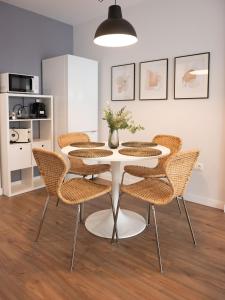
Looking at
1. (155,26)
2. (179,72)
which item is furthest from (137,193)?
(155,26)

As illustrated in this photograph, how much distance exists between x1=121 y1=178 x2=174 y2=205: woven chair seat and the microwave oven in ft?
6.92

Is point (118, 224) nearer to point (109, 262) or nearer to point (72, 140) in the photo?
point (109, 262)

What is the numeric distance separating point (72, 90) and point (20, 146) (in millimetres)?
1070

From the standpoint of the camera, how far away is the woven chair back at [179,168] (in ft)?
6.19

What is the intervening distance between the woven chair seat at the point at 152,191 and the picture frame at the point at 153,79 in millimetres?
1488

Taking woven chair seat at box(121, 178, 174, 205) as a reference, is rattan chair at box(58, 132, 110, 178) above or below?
above

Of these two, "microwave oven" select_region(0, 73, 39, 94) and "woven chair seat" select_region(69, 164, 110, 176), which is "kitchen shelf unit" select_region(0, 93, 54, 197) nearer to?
"microwave oven" select_region(0, 73, 39, 94)

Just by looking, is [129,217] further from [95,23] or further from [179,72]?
[95,23]

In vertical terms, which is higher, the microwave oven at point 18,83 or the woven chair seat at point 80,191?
the microwave oven at point 18,83

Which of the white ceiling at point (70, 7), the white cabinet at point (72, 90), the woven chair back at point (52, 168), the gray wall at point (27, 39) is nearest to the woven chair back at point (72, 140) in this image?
the white cabinet at point (72, 90)

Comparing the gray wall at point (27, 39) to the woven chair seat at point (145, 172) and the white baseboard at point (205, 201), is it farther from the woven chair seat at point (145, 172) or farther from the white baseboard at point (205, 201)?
the white baseboard at point (205, 201)

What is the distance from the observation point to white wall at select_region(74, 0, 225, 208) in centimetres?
301

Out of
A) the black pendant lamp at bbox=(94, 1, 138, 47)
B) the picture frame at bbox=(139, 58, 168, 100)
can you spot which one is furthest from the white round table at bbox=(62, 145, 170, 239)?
the picture frame at bbox=(139, 58, 168, 100)

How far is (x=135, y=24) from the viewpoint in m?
3.69
